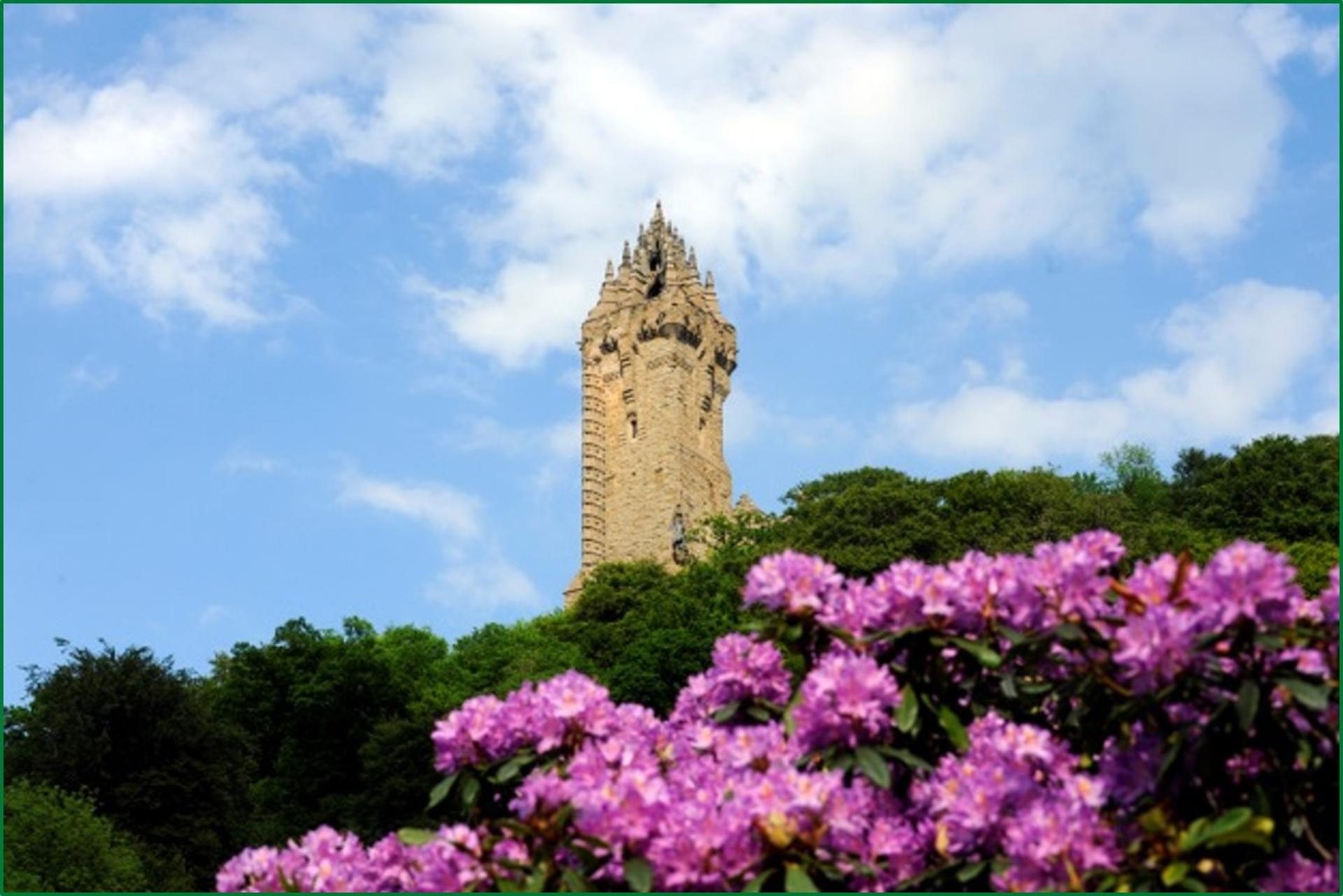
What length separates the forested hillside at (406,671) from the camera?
36.2 m

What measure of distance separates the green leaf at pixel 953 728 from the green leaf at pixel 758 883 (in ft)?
3.97

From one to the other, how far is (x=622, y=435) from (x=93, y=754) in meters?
54.3

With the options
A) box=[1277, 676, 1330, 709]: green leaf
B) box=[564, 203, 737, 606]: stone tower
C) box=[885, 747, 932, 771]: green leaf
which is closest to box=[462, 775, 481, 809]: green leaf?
box=[885, 747, 932, 771]: green leaf

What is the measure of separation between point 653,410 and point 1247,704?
3243 inches

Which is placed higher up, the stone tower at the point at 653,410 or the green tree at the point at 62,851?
the stone tower at the point at 653,410

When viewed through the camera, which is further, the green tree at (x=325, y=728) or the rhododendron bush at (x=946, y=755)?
the green tree at (x=325, y=728)

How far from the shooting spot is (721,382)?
9512 centimetres

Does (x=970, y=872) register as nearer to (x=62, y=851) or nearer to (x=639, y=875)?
(x=639, y=875)

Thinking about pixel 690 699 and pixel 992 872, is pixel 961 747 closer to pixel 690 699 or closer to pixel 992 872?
pixel 992 872

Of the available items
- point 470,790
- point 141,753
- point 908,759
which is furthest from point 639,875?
point 141,753

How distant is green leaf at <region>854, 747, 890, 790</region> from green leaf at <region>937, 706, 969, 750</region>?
0.39 metres

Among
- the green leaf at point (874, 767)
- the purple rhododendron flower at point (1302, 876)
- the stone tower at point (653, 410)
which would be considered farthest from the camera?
the stone tower at point (653, 410)

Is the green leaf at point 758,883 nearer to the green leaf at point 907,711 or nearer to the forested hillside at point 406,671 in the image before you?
the green leaf at point 907,711

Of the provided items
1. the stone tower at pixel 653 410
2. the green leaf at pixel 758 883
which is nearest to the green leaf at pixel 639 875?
the green leaf at pixel 758 883
